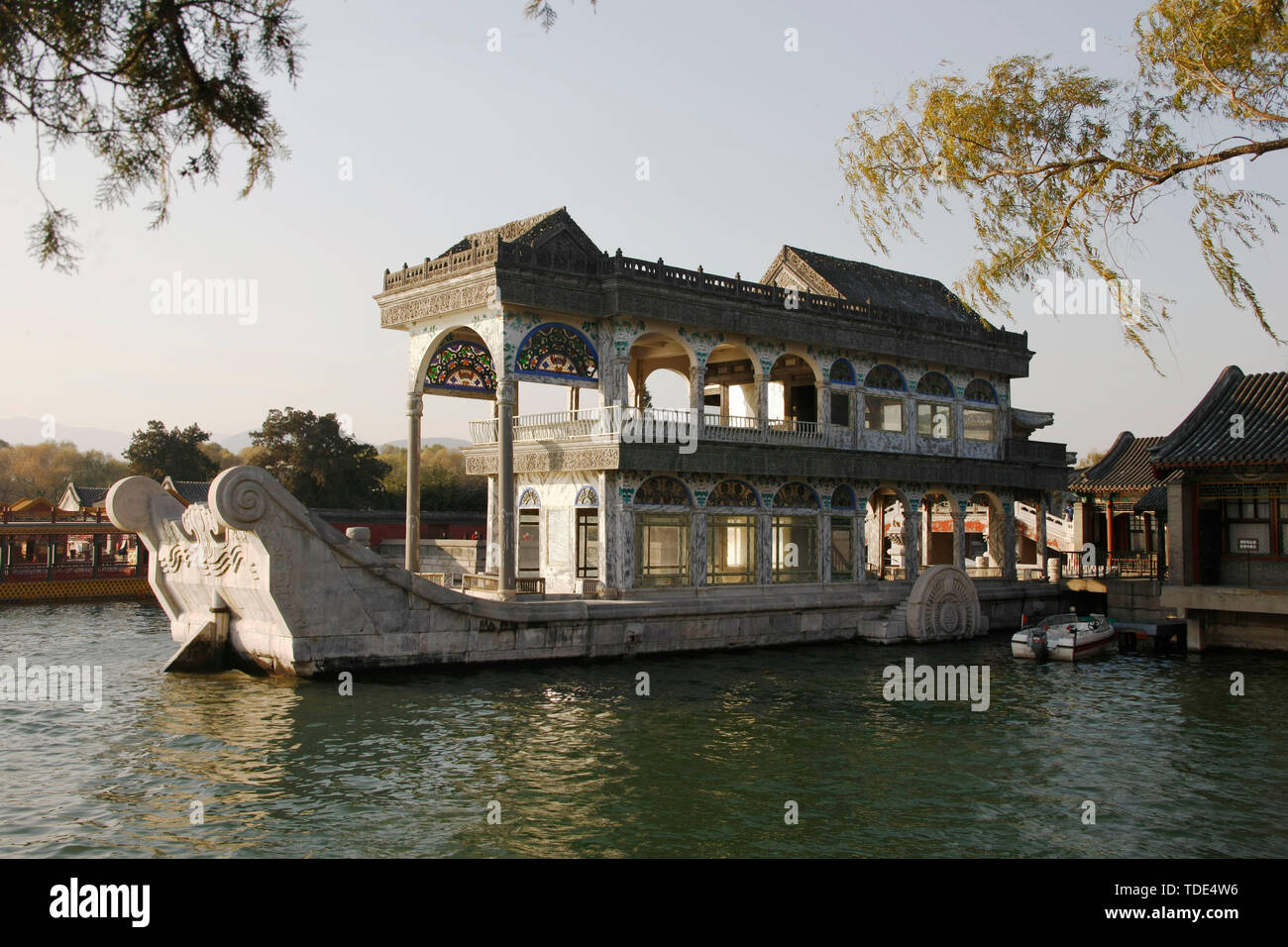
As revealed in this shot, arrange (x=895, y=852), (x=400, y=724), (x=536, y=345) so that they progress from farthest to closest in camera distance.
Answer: (x=536, y=345) → (x=400, y=724) → (x=895, y=852)

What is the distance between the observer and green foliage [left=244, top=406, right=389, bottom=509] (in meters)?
48.6

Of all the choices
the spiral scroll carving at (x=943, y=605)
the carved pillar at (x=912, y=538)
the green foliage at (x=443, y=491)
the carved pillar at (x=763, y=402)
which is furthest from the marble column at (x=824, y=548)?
the green foliage at (x=443, y=491)

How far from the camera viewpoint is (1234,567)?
78.2 ft

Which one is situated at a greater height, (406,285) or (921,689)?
(406,285)

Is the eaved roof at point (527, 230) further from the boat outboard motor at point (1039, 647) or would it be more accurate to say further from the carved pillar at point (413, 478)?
the boat outboard motor at point (1039, 647)

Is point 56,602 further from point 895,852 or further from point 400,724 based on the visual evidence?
point 895,852

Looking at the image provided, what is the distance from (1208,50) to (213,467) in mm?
50662

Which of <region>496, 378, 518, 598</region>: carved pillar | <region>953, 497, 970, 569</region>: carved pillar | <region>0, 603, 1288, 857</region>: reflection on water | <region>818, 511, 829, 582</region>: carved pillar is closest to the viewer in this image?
<region>0, 603, 1288, 857</region>: reflection on water

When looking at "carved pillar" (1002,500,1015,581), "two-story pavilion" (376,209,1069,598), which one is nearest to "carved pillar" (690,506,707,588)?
"two-story pavilion" (376,209,1069,598)

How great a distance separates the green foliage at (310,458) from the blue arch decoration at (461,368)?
2500cm

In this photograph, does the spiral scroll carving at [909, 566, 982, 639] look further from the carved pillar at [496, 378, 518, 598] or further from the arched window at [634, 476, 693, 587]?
the carved pillar at [496, 378, 518, 598]

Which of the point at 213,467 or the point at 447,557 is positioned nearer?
the point at 447,557

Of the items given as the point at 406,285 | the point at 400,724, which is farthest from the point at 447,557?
the point at 400,724
